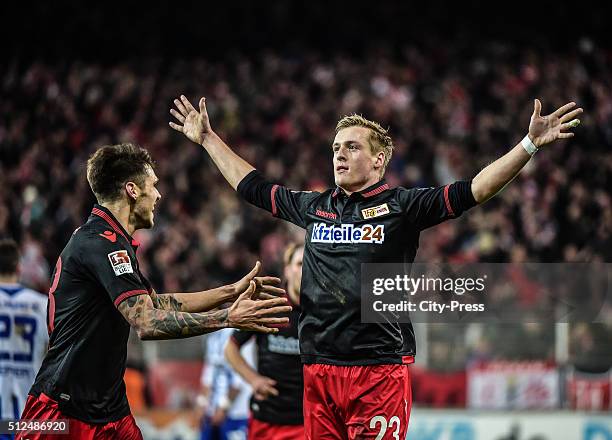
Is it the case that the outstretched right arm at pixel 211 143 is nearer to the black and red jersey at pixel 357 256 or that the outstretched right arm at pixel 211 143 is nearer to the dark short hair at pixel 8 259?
the black and red jersey at pixel 357 256

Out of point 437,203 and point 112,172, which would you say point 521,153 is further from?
point 112,172

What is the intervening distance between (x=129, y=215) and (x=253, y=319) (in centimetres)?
108

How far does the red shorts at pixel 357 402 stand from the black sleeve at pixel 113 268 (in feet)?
3.66

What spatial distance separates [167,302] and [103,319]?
49 cm

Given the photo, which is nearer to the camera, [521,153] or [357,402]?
[521,153]

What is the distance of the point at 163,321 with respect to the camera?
485 cm

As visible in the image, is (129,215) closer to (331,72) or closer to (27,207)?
(27,207)

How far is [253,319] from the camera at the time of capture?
481cm

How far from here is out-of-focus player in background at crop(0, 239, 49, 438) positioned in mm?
7344

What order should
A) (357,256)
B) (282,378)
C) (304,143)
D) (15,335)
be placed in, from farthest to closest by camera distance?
1. (304,143)
2. (15,335)
3. (282,378)
4. (357,256)

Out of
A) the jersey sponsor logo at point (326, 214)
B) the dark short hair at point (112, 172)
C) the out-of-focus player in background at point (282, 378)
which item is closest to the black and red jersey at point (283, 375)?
A: the out-of-focus player in background at point (282, 378)

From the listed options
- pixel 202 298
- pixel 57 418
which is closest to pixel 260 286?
pixel 202 298

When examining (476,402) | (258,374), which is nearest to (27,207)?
(476,402)

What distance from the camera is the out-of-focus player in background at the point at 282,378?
7.05 metres
